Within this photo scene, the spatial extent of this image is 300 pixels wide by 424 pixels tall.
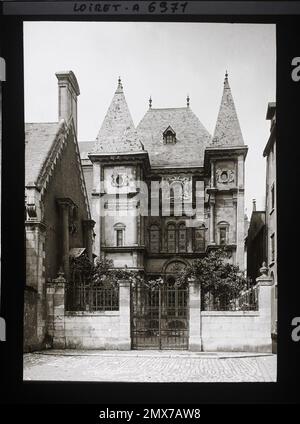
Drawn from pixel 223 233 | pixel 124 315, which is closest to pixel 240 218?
pixel 223 233

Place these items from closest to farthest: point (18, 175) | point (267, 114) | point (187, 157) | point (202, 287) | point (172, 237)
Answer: point (18, 175)
point (267, 114)
point (172, 237)
point (187, 157)
point (202, 287)

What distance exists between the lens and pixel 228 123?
36.3 ft

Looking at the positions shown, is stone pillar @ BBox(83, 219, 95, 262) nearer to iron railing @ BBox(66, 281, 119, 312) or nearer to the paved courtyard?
iron railing @ BBox(66, 281, 119, 312)

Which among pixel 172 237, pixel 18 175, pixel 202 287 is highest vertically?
pixel 18 175

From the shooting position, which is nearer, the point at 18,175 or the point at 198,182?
the point at 18,175

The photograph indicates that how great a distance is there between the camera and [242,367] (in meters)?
10.2

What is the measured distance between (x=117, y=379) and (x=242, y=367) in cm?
222

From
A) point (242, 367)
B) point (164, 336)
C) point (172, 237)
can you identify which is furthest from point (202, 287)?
point (242, 367)

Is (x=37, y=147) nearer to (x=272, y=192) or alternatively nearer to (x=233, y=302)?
(x=233, y=302)

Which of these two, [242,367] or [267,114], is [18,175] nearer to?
[267,114]

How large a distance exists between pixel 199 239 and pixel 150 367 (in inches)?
111

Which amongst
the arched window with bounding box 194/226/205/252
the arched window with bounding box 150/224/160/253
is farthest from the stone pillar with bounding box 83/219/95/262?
the arched window with bounding box 194/226/205/252
